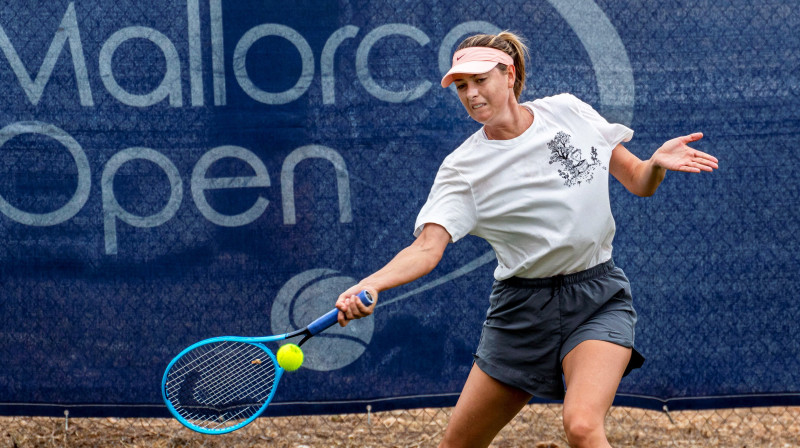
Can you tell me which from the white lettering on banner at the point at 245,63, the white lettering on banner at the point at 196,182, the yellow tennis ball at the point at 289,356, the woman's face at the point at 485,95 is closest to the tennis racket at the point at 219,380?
the white lettering on banner at the point at 196,182

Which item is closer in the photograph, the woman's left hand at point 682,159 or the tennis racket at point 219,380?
the woman's left hand at point 682,159

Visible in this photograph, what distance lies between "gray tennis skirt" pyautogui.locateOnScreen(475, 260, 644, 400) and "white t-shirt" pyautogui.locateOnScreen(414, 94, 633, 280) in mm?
52

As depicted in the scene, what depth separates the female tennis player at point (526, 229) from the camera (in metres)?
2.91

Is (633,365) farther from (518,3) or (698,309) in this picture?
(518,3)

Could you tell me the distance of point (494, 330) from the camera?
3096mm

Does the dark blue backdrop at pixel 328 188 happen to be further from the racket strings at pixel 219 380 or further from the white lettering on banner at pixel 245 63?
the racket strings at pixel 219 380

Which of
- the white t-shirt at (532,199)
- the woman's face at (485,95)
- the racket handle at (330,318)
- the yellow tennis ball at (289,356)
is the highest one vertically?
the woman's face at (485,95)

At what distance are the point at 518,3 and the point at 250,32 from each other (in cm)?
127

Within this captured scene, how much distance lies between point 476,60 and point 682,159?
0.73 meters

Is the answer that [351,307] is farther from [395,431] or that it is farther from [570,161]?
[395,431]

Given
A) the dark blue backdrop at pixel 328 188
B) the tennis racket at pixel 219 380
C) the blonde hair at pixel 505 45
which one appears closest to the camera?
the blonde hair at pixel 505 45

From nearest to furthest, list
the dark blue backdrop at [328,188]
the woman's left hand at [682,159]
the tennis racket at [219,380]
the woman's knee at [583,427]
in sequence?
1. the woman's knee at [583,427]
2. the woman's left hand at [682,159]
3. the tennis racket at [219,380]
4. the dark blue backdrop at [328,188]

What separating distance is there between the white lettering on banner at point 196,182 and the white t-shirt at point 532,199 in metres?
1.43

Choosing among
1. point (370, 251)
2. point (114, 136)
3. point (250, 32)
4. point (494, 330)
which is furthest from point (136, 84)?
point (494, 330)
